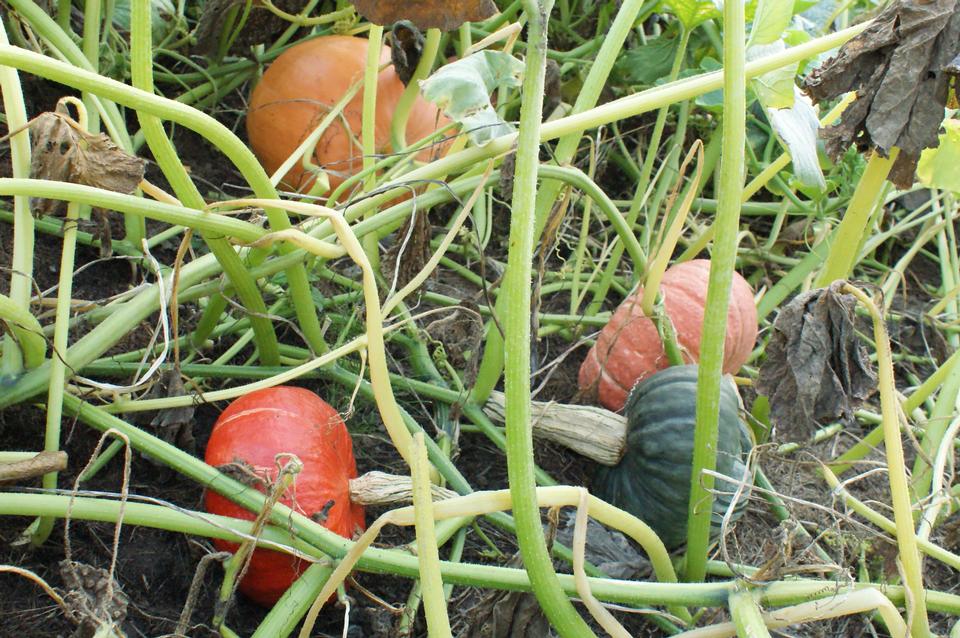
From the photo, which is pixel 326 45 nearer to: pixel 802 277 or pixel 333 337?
pixel 333 337

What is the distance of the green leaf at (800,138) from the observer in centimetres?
130

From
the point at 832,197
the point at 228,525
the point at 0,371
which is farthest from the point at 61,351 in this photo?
the point at 832,197

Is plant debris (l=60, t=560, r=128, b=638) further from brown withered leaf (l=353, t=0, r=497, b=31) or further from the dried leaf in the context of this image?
brown withered leaf (l=353, t=0, r=497, b=31)

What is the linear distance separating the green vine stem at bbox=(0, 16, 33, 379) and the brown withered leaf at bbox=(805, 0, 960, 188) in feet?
3.29

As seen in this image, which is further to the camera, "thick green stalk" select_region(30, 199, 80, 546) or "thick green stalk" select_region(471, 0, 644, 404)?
"thick green stalk" select_region(471, 0, 644, 404)

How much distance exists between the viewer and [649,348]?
1.66 m

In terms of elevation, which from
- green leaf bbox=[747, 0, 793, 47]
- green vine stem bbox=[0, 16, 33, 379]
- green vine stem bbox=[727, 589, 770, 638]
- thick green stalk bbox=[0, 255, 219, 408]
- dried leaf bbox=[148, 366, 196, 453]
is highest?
green leaf bbox=[747, 0, 793, 47]

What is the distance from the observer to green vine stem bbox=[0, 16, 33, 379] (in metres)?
1.17

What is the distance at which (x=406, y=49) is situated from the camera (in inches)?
68.6

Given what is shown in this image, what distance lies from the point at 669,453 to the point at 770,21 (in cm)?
64

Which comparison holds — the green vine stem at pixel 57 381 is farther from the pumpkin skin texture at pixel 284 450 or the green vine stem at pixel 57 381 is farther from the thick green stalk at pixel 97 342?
the pumpkin skin texture at pixel 284 450

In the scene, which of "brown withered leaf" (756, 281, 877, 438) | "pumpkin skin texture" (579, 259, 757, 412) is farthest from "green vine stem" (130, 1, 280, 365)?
"brown withered leaf" (756, 281, 877, 438)

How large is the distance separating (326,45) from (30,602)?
4.30ft

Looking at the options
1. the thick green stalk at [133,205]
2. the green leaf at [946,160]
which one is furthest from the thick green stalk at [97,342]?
the green leaf at [946,160]
